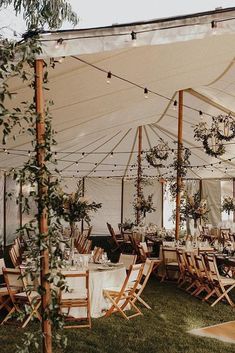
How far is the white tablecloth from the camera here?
663 cm

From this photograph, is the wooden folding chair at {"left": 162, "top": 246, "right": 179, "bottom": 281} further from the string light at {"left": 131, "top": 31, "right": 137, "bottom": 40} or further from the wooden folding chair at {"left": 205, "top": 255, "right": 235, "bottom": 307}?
the string light at {"left": 131, "top": 31, "right": 137, "bottom": 40}

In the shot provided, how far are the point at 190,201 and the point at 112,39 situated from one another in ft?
23.6

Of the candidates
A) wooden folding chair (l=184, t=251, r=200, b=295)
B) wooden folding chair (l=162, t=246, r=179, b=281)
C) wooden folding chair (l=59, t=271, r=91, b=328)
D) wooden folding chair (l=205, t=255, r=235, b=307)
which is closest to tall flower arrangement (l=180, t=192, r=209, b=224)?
wooden folding chair (l=162, t=246, r=179, b=281)

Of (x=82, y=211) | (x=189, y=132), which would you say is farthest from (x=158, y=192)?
(x=82, y=211)

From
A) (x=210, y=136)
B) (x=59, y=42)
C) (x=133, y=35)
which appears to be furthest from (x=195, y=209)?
(x=59, y=42)

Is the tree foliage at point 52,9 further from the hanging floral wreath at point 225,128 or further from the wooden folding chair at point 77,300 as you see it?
the wooden folding chair at point 77,300

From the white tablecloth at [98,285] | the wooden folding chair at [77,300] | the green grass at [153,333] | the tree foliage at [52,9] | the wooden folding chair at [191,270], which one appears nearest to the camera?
the green grass at [153,333]

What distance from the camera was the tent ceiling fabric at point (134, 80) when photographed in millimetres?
3705

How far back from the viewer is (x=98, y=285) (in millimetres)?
6699

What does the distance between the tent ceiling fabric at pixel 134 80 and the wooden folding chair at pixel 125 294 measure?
8.93 feet

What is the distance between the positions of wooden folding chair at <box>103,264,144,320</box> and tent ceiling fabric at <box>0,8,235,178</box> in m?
2.72

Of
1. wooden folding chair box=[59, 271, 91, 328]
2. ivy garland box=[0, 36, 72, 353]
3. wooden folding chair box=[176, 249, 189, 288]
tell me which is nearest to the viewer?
ivy garland box=[0, 36, 72, 353]

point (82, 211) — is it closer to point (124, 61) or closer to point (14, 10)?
point (124, 61)

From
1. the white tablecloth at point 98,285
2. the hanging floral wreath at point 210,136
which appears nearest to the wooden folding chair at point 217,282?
the white tablecloth at point 98,285
